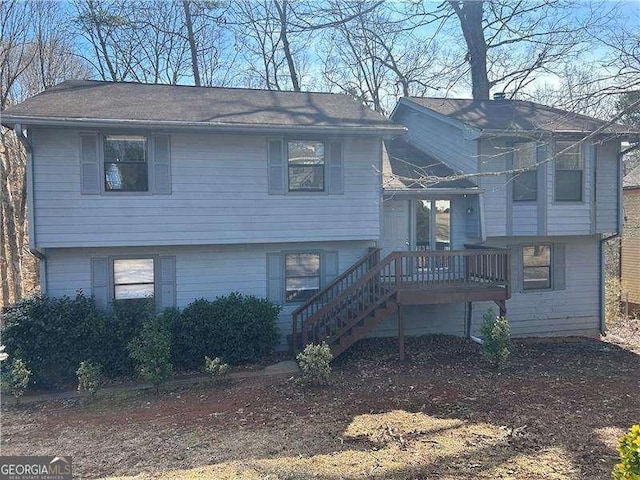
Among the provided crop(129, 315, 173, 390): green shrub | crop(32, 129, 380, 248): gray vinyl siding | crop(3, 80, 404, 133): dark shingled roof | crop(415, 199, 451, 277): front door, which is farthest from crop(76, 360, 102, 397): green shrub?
crop(415, 199, 451, 277): front door

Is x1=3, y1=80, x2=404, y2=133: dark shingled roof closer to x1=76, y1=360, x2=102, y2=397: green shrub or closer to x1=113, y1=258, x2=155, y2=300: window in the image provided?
x1=113, y1=258, x2=155, y2=300: window

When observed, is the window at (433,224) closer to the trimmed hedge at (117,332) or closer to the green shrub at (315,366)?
the trimmed hedge at (117,332)

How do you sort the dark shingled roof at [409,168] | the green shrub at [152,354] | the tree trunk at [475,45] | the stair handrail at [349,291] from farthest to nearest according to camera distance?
the tree trunk at [475,45]
the dark shingled roof at [409,168]
the stair handrail at [349,291]
the green shrub at [152,354]

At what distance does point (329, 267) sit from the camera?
1167 centimetres

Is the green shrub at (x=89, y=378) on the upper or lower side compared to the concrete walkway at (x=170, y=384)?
upper

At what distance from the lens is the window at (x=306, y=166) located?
1104 cm

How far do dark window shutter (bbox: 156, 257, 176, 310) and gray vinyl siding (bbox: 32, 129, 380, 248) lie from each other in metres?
0.75

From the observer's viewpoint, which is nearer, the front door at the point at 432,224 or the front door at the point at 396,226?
the front door at the point at 396,226

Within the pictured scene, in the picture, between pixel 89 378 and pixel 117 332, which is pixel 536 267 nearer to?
pixel 117 332

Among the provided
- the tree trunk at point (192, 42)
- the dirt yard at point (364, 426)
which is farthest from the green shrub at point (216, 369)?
the tree trunk at point (192, 42)

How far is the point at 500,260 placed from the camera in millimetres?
11086

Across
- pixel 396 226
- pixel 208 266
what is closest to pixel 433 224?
pixel 396 226

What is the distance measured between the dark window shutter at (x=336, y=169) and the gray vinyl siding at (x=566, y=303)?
5.23 m

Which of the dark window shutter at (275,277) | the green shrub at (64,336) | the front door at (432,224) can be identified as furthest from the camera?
the front door at (432,224)
